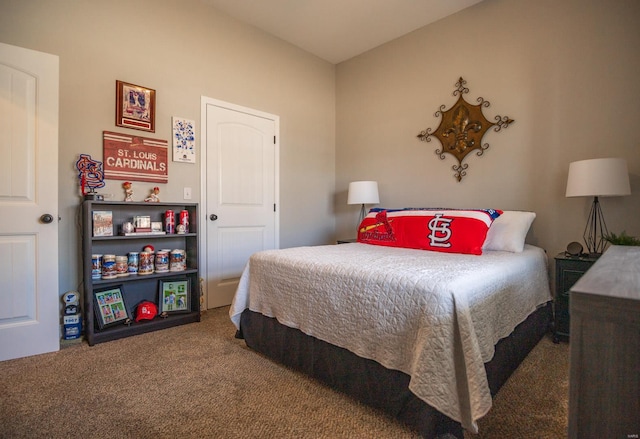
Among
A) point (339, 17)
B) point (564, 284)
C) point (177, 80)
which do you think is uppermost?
point (339, 17)

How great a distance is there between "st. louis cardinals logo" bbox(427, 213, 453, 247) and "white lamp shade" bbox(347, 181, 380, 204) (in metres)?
1.06

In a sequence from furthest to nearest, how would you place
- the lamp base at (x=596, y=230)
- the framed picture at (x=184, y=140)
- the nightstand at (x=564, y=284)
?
the framed picture at (x=184, y=140), the lamp base at (x=596, y=230), the nightstand at (x=564, y=284)

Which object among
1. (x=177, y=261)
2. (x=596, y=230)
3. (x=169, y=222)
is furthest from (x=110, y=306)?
(x=596, y=230)

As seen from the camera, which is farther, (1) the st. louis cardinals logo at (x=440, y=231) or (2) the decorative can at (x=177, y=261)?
(2) the decorative can at (x=177, y=261)

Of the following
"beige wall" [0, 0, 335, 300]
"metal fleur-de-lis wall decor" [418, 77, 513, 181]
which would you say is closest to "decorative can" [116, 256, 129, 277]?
"beige wall" [0, 0, 335, 300]

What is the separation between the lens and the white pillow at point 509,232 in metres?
2.29

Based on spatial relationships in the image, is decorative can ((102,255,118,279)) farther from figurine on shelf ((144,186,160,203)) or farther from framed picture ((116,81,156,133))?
framed picture ((116,81,156,133))

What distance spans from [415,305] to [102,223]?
227cm

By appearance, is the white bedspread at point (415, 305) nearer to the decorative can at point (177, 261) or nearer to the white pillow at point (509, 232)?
the white pillow at point (509, 232)

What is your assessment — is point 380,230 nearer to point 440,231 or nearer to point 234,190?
point 440,231

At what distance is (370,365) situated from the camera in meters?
1.45

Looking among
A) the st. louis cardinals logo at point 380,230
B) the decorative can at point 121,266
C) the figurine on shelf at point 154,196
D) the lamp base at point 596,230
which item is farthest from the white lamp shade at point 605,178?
the decorative can at point 121,266

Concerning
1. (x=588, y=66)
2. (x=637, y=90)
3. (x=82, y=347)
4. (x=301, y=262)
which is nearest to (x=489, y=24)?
(x=588, y=66)

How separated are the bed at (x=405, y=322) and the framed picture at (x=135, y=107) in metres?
1.59
